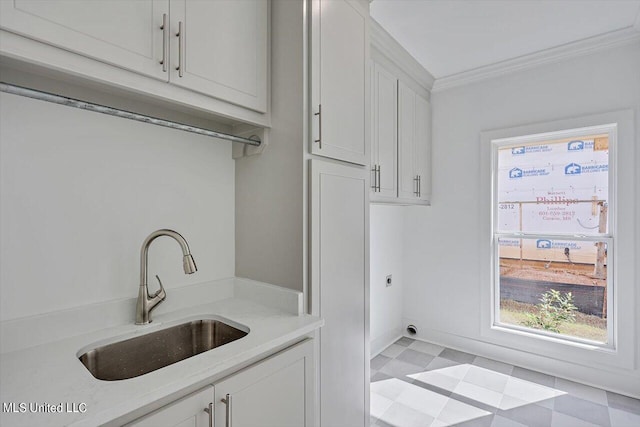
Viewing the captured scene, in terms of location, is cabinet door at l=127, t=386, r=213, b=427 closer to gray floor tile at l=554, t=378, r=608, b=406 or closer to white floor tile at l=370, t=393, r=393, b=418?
white floor tile at l=370, t=393, r=393, b=418

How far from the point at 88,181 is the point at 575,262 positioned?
331 cm

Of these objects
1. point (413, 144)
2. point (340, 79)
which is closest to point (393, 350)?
point (413, 144)

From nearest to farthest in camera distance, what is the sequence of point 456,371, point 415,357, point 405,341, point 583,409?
point 583,409, point 456,371, point 415,357, point 405,341

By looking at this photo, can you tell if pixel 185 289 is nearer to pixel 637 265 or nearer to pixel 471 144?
pixel 471 144

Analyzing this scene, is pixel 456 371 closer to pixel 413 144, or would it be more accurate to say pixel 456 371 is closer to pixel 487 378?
pixel 487 378

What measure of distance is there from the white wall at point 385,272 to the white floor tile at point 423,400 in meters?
0.62

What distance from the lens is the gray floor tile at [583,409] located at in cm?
204

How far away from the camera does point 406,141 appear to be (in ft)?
8.82

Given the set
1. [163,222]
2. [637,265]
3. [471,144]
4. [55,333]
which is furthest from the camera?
[471,144]

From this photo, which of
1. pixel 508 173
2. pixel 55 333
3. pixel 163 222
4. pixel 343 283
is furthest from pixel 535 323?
pixel 55 333

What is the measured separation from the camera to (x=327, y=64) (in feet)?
4.96

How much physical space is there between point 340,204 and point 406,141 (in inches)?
54.1

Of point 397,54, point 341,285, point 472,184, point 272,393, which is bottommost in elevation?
point 272,393

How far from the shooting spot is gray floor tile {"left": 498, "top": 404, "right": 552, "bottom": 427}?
2.01 m
